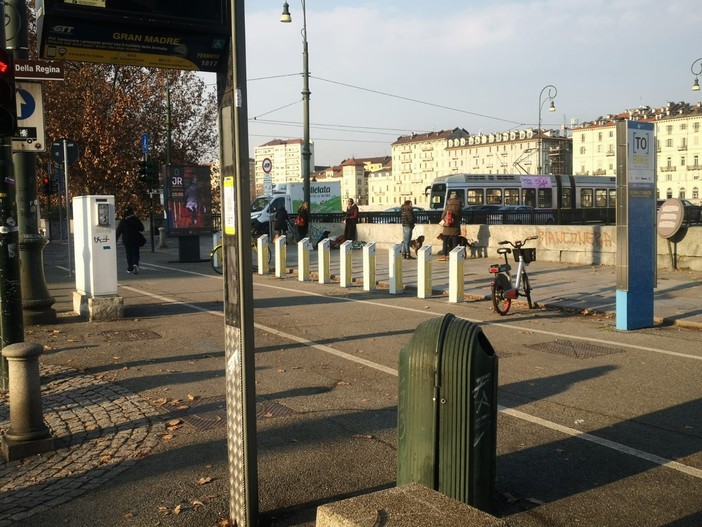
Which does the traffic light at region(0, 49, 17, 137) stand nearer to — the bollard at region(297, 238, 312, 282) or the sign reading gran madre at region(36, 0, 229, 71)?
the sign reading gran madre at region(36, 0, 229, 71)

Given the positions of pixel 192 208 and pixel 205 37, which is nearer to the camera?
pixel 205 37

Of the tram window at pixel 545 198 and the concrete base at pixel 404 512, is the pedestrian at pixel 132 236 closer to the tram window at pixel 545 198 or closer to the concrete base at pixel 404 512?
the concrete base at pixel 404 512

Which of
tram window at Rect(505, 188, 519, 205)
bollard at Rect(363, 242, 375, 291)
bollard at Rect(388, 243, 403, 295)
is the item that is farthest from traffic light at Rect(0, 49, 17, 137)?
tram window at Rect(505, 188, 519, 205)

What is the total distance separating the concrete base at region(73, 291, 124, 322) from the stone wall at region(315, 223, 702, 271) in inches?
457

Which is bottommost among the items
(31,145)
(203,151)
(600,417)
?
(600,417)

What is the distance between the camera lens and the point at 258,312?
40.4ft

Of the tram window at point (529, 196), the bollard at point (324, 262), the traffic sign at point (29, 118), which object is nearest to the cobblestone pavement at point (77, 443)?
the traffic sign at point (29, 118)

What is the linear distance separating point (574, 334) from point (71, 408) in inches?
265

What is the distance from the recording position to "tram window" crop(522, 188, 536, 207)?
127 feet

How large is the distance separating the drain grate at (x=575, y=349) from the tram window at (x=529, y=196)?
30258 millimetres

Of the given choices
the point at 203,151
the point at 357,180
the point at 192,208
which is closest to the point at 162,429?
the point at 192,208

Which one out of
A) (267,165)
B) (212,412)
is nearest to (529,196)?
(267,165)

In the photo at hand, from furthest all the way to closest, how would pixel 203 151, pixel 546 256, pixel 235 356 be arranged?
pixel 203 151, pixel 546 256, pixel 235 356

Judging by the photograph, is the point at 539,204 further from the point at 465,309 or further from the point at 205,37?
the point at 205,37
